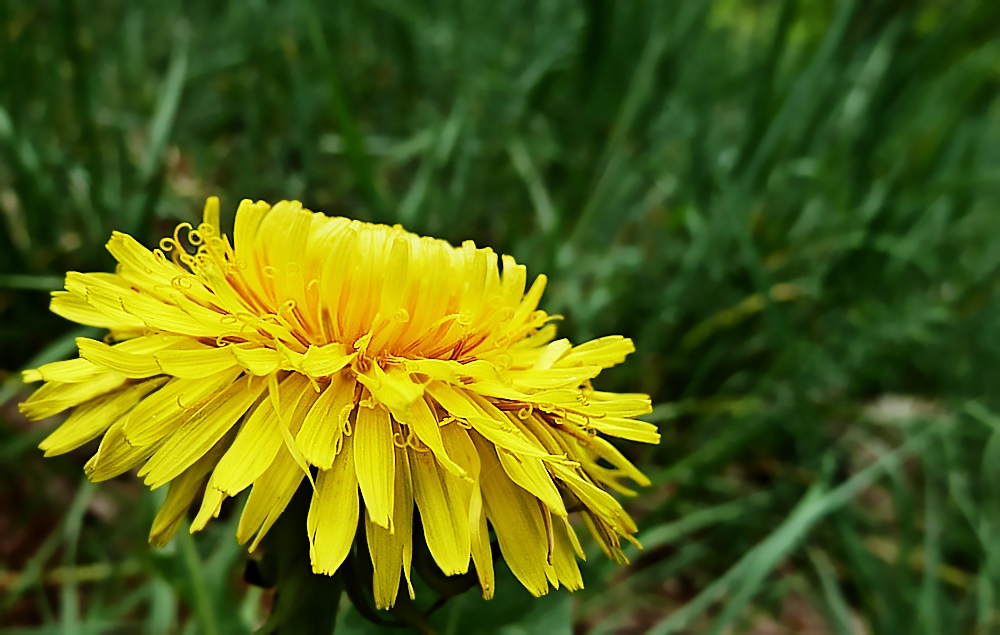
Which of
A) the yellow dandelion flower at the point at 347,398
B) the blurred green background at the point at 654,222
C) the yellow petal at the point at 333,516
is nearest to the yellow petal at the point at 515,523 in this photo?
the yellow dandelion flower at the point at 347,398

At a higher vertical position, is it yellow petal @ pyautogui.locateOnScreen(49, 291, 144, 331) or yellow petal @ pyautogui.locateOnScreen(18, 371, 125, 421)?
yellow petal @ pyautogui.locateOnScreen(49, 291, 144, 331)

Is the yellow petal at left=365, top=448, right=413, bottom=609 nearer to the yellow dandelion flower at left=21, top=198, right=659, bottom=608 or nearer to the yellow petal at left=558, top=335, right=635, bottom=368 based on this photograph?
the yellow dandelion flower at left=21, top=198, right=659, bottom=608

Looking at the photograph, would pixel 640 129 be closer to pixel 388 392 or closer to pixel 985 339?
pixel 985 339

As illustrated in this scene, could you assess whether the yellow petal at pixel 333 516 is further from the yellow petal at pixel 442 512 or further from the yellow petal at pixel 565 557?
the yellow petal at pixel 565 557

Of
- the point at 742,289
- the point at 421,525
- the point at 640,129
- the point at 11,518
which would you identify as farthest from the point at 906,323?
the point at 11,518

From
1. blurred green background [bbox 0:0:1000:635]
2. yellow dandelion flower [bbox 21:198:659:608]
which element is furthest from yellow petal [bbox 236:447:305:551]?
blurred green background [bbox 0:0:1000:635]

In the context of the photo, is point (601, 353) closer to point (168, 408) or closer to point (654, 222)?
point (168, 408)
